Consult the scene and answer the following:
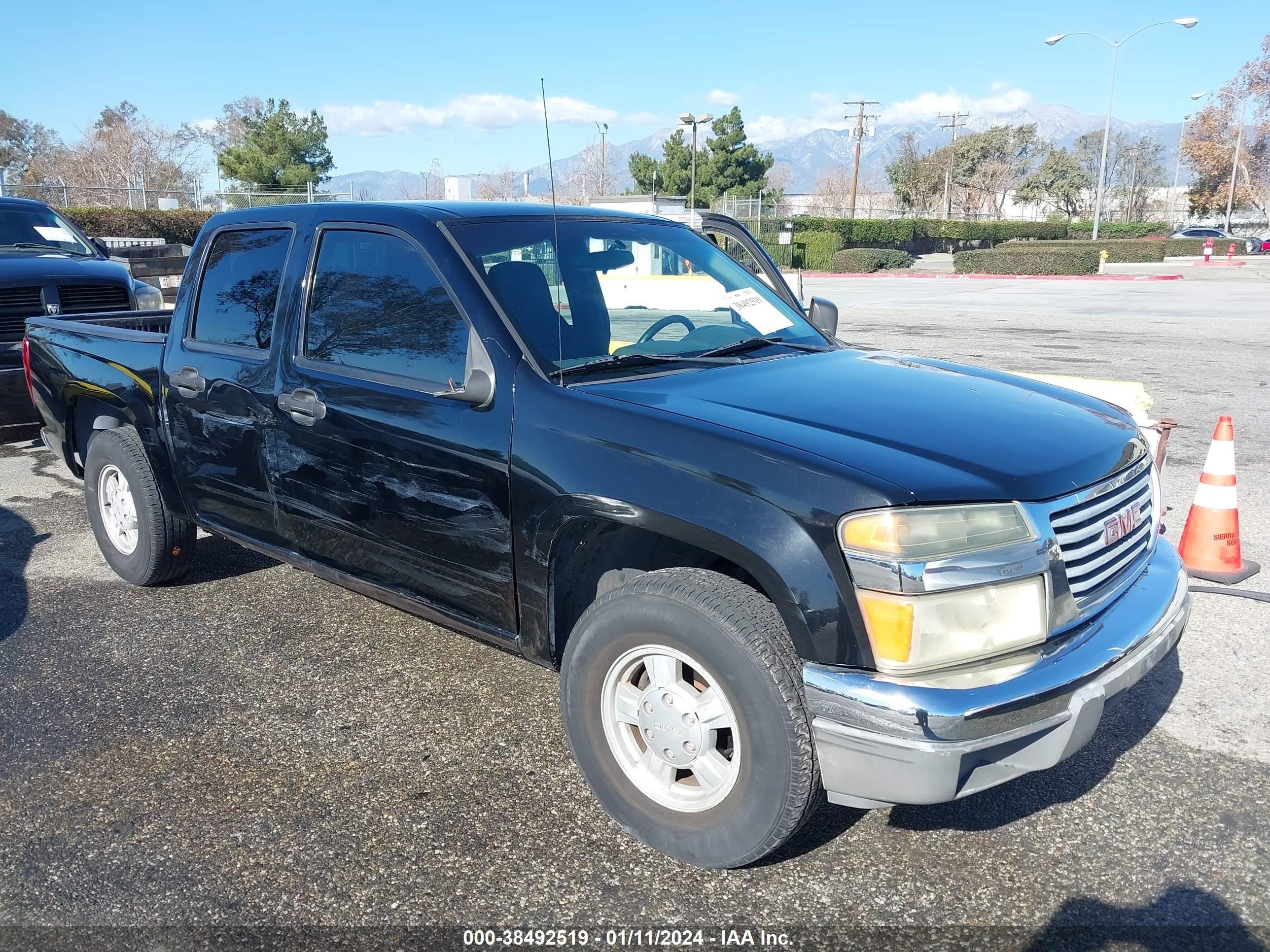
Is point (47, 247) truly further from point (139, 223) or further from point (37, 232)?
point (139, 223)

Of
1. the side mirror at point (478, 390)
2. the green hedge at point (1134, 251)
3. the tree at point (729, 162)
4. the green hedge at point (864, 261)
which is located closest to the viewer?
the side mirror at point (478, 390)

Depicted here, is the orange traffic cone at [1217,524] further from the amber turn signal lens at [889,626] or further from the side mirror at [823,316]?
the amber turn signal lens at [889,626]

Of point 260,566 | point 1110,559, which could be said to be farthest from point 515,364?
point 260,566

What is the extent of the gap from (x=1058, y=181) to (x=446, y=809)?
101 metres

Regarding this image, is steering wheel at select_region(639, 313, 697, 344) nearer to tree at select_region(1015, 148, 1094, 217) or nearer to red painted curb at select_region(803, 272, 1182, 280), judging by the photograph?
red painted curb at select_region(803, 272, 1182, 280)

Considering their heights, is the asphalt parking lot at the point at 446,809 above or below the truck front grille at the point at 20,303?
below

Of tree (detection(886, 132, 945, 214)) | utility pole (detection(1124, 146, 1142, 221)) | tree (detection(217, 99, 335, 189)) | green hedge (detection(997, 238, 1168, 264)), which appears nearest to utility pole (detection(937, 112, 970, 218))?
tree (detection(886, 132, 945, 214))

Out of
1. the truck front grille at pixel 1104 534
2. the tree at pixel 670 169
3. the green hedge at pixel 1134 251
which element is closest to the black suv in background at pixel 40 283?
the truck front grille at pixel 1104 534

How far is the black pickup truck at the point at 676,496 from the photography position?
8.16 feet

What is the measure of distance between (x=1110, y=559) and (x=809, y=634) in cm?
99

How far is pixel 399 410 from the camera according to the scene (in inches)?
134

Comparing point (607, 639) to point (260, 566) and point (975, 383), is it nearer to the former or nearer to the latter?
point (975, 383)

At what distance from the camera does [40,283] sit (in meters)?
8.26

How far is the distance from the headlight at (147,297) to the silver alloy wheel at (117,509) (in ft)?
14.0
